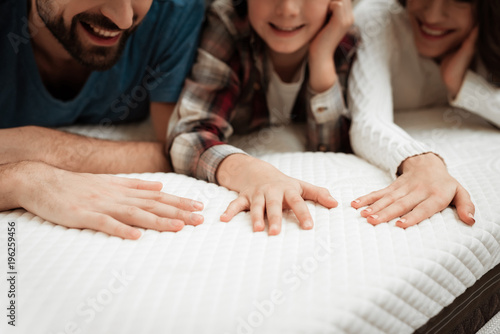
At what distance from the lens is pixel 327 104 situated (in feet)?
3.34

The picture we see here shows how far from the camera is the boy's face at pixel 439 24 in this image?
1.01 metres

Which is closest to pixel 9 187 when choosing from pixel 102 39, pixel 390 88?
pixel 102 39

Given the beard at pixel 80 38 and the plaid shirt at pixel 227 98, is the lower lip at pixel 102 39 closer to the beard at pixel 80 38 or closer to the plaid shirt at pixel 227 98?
the beard at pixel 80 38

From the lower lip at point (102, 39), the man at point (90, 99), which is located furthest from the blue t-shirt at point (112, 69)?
the lower lip at point (102, 39)

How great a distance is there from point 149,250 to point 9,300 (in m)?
0.18

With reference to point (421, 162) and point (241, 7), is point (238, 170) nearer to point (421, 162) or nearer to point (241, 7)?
point (421, 162)

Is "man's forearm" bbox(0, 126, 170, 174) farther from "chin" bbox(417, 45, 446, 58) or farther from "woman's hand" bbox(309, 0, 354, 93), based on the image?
"chin" bbox(417, 45, 446, 58)

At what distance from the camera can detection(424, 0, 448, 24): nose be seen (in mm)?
1009

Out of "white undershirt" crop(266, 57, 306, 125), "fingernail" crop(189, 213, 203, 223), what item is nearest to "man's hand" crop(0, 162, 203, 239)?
"fingernail" crop(189, 213, 203, 223)

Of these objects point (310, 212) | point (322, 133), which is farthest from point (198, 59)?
point (310, 212)

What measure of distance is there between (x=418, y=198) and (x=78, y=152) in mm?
651

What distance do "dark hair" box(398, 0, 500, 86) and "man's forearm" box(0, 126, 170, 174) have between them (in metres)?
0.79

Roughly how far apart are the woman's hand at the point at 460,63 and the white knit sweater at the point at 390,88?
0.02 m

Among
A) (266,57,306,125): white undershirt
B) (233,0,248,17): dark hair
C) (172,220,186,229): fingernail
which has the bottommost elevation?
(266,57,306,125): white undershirt
